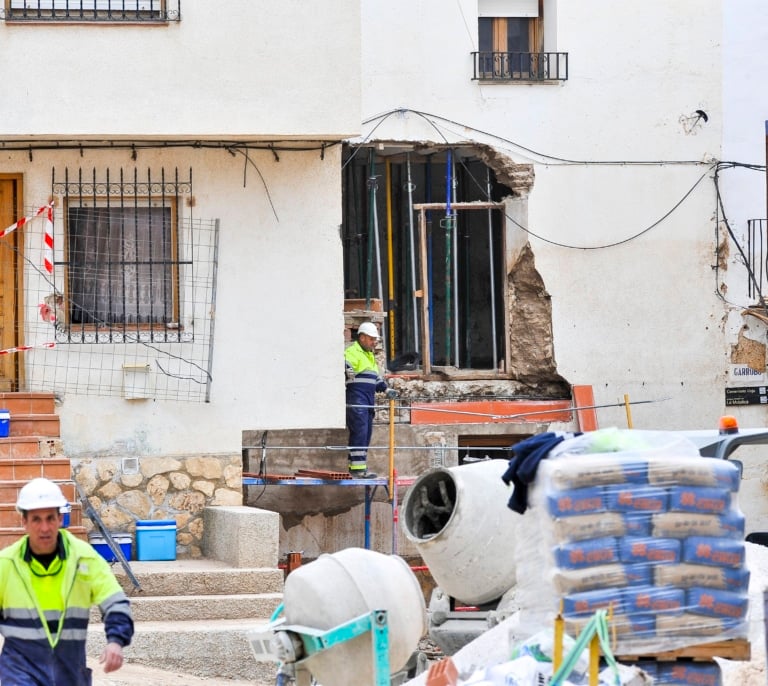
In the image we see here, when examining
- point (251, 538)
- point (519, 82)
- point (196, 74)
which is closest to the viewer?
point (251, 538)

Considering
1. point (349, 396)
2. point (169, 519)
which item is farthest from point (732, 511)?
point (349, 396)

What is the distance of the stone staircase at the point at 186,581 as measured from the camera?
11.4 m

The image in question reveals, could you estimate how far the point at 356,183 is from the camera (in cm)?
1884

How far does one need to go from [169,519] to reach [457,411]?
225 inches

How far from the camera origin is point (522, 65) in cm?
1878

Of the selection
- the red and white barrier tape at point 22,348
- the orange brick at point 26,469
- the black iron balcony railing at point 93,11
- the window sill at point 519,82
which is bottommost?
the orange brick at point 26,469

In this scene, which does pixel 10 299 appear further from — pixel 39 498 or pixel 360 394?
pixel 39 498


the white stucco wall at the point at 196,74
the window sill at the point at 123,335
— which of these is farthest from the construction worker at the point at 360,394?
the white stucco wall at the point at 196,74

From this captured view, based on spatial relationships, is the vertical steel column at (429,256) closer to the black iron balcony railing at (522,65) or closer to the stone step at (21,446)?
the black iron balcony railing at (522,65)

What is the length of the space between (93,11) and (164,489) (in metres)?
4.46

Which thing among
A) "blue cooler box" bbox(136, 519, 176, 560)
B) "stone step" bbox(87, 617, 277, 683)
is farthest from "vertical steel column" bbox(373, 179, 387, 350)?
"stone step" bbox(87, 617, 277, 683)

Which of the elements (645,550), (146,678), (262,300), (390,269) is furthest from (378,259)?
(645,550)

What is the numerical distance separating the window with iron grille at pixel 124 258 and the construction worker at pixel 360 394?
2.69 metres

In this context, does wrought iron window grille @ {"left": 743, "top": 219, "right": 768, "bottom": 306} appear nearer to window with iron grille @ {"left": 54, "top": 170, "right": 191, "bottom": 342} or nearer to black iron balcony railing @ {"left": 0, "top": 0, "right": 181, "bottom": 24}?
window with iron grille @ {"left": 54, "top": 170, "right": 191, "bottom": 342}
